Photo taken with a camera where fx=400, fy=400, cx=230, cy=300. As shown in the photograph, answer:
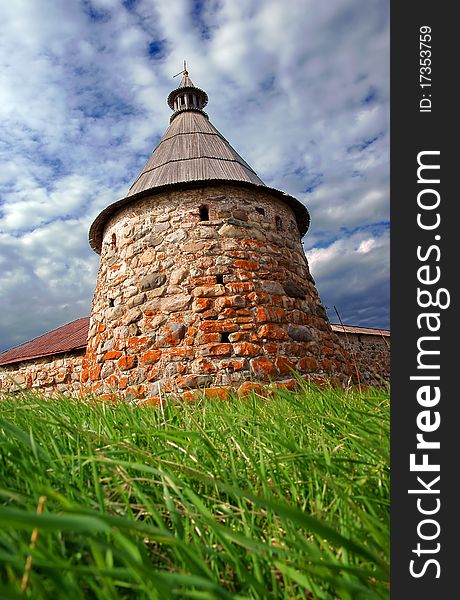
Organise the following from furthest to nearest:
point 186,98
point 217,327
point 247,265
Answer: point 186,98
point 247,265
point 217,327

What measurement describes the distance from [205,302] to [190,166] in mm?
2488

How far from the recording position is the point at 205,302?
565 cm

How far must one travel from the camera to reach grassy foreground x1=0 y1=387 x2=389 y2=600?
726 millimetres

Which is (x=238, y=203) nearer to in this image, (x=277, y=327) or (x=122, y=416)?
(x=277, y=327)

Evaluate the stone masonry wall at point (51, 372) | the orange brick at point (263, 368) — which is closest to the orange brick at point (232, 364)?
the orange brick at point (263, 368)

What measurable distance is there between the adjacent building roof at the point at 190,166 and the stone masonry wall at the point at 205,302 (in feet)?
0.51

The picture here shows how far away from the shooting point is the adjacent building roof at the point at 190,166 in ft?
21.0

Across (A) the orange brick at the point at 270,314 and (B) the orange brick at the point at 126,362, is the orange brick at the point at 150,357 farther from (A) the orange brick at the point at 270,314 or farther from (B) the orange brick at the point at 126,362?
(A) the orange brick at the point at 270,314

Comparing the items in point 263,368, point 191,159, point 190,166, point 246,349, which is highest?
point 191,159

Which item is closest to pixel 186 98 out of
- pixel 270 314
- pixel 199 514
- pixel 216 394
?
pixel 270 314

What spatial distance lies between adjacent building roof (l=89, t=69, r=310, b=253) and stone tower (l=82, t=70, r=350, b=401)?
3 cm

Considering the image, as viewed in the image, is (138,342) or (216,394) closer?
(216,394)

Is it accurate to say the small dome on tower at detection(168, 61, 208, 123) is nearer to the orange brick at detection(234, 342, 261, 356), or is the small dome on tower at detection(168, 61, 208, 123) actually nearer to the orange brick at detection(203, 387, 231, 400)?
the orange brick at detection(234, 342, 261, 356)

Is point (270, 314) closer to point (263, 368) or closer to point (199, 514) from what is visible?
point (263, 368)
